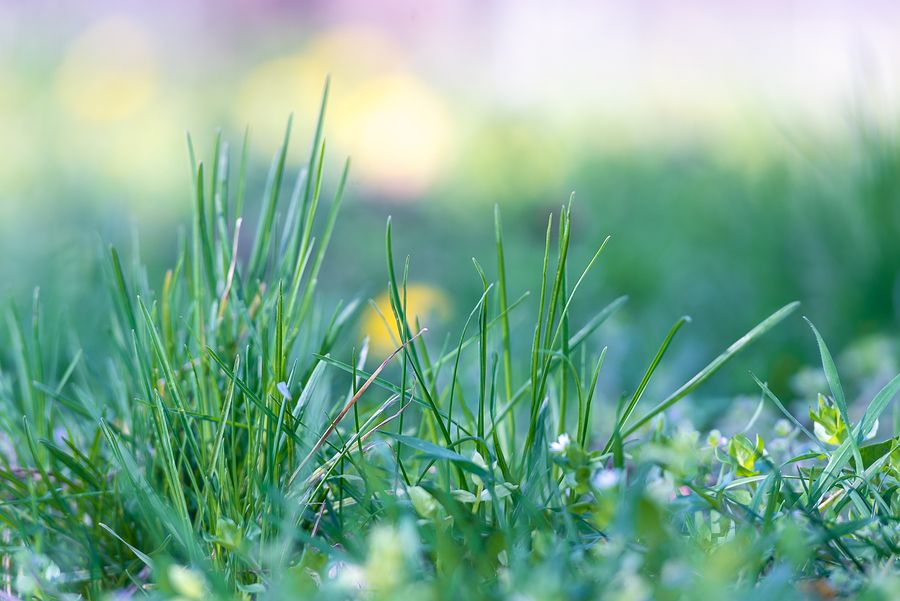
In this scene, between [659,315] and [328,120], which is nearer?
[659,315]

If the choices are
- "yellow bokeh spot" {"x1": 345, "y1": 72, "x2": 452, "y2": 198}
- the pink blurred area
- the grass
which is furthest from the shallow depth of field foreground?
"yellow bokeh spot" {"x1": 345, "y1": 72, "x2": 452, "y2": 198}

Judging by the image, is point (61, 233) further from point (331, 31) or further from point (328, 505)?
point (331, 31)

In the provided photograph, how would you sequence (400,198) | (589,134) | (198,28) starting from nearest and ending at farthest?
(400,198)
(589,134)
(198,28)

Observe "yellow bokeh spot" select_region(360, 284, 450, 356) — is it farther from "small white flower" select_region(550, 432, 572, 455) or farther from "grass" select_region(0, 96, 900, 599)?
"small white flower" select_region(550, 432, 572, 455)

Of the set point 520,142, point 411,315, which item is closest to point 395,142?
point 520,142

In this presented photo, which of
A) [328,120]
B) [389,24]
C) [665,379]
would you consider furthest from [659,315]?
[389,24]

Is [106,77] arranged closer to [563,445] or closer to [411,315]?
[411,315]
